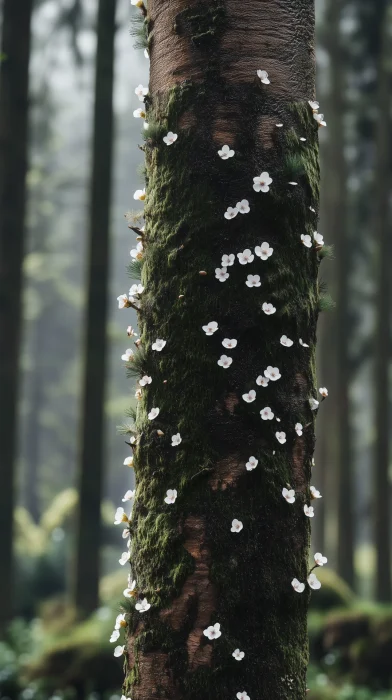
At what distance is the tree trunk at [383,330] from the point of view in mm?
14078

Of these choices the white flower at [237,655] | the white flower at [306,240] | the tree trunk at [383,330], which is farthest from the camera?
the tree trunk at [383,330]

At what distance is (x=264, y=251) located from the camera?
3.00m

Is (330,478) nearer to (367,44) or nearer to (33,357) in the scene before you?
(367,44)

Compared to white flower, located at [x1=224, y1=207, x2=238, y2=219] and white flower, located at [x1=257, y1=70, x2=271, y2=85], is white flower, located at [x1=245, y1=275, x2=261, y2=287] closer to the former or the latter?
white flower, located at [x1=224, y1=207, x2=238, y2=219]

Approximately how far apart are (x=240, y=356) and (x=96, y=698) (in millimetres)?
6163

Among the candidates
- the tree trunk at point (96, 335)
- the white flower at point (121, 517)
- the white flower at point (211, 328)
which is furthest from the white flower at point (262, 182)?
the tree trunk at point (96, 335)

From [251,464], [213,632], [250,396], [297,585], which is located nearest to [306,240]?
[250,396]

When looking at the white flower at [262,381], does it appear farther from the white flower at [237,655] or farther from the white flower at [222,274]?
the white flower at [237,655]

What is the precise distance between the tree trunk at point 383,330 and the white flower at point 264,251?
1146cm

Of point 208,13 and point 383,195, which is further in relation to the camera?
point 383,195

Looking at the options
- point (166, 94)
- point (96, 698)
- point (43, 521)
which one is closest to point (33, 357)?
point (43, 521)

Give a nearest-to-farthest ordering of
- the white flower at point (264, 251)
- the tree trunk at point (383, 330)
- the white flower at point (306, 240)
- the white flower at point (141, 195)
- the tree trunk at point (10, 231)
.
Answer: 1. the white flower at point (264, 251)
2. the white flower at point (306, 240)
3. the white flower at point (141, 195)
4. the tree trunk at point (10, 231)
5. the tree trunk at point (383, 330)

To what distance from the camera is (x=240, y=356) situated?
2920 mm

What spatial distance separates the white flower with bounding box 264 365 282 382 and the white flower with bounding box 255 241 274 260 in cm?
39
